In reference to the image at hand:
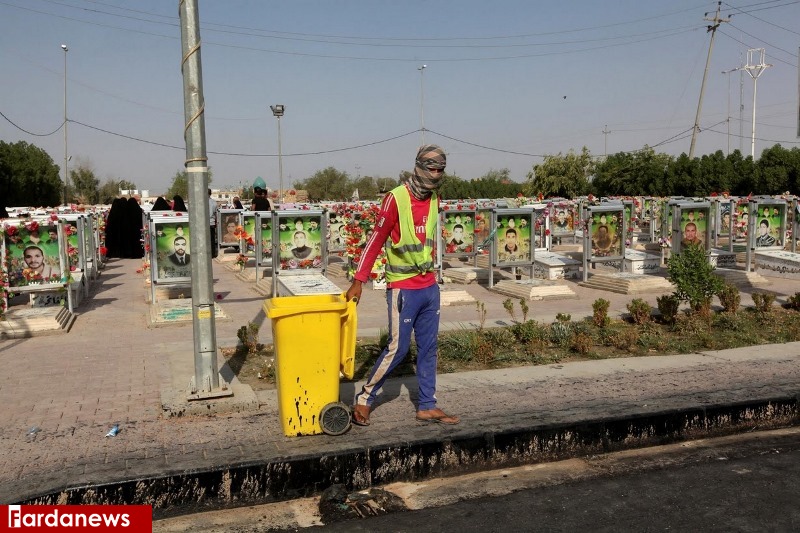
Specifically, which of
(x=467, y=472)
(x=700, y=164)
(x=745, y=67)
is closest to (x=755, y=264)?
(x=467, y=472)

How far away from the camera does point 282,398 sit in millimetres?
5586

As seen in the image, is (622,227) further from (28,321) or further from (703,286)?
(28,321)

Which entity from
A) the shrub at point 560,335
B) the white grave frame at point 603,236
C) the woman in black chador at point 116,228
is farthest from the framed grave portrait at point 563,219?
the shrub at point 560,335

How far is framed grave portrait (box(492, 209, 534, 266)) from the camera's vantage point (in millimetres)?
16141

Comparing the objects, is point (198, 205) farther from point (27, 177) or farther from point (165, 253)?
point (27, 177)

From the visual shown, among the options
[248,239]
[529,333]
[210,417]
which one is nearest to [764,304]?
[529,333]

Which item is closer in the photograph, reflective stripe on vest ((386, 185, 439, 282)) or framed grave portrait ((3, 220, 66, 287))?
reflective stripe on vest ((386, 185, 439, 282))

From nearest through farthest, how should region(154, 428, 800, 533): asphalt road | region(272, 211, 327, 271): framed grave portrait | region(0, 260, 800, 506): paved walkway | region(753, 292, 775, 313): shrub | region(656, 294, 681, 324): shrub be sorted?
region(154, 428, 800, 533): asphalt road, region(0, 260, 800, 506): paved walkway, region(656, 294, 681, 324): shrub, region(753, 292, 775, 313): shrub, region(272, 211, 327, 271): framed grave portrait

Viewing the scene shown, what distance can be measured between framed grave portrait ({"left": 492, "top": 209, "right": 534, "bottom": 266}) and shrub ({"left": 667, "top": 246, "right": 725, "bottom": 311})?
17.5 feet

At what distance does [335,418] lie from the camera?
223 inches

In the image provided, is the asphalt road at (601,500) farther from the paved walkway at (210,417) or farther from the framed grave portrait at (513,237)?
the framed grave portrait at (513,237)

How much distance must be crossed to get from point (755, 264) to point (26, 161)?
49.6 metres

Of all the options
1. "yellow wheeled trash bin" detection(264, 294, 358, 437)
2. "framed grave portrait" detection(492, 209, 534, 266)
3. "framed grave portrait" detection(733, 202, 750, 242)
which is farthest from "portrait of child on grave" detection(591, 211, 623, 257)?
"yellow wheeled trash bin" detection(264, 294, 358, 437)

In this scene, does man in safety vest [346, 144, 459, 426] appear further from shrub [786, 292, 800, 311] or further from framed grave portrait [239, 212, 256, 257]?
framed grave portrait [239, 212, 256, 257]
